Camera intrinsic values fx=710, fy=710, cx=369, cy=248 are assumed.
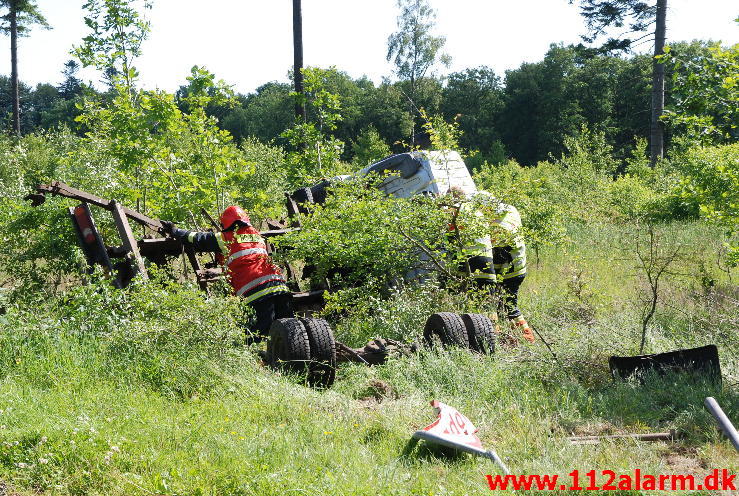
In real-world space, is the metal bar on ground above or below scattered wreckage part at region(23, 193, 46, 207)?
below

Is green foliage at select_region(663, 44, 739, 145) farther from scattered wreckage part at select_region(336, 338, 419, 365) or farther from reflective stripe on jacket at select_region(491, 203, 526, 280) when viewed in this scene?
scattered wreckage part at select_region(336, 338, 419, 365)

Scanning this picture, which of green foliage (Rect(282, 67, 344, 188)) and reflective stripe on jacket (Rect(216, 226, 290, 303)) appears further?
green foliage (Rect(282, 67, 344, 188))

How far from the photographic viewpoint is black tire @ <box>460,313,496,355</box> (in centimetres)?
727

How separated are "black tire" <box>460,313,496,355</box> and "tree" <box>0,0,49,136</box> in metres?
35.3

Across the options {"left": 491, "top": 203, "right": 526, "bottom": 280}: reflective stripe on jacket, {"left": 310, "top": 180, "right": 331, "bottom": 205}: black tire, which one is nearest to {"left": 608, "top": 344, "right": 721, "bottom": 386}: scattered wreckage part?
{"left": 491, "top": 203, "right": 526, "bottom": 280}: reflective stripe on jacket

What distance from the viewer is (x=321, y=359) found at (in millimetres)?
6602

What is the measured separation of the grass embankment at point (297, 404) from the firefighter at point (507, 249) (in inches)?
18.2

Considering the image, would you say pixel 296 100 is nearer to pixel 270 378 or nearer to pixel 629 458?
pixel 270 378

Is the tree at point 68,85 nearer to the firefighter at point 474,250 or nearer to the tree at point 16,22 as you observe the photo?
the tree at point 16,22

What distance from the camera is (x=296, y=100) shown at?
15.4 m

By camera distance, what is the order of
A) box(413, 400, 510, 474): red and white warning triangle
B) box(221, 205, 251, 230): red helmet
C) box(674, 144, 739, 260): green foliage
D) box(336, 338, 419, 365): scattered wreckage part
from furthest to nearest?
1. box(221, 205, 251, 230): red helmet
2. box(674, 144, 739, 260): green foliage
3. box(336, 338, 419, 365): scattered wreckage part
4. box(413, 400, 510, 474): red and white warning triangle

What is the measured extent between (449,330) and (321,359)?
1.40 meters

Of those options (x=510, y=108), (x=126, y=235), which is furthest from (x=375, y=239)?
(x=510, y=108)

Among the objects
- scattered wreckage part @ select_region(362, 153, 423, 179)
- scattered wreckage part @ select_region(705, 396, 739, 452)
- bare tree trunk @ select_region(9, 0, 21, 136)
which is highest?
bare tree trunk @ select_region(9, 0, 21, 136)
